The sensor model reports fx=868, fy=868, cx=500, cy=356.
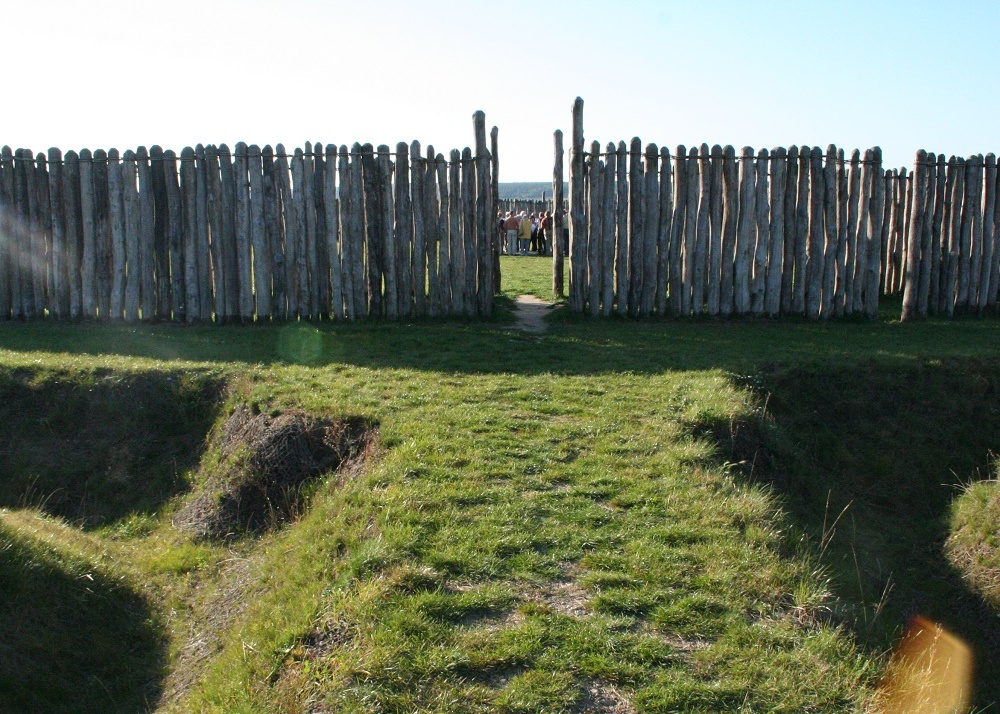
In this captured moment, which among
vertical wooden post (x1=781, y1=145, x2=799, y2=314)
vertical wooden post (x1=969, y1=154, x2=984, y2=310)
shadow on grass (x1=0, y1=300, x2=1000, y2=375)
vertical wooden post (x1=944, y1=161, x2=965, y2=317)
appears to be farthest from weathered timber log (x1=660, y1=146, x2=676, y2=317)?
vertical wooden post (x1=969, y1=154, x2=984, y2=310)

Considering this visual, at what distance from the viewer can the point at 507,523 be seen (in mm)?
5461

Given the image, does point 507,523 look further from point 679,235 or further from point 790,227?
point 790,227

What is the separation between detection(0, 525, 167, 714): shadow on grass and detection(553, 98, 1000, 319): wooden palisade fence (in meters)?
7.29

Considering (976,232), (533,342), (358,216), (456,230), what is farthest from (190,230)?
(976,232)

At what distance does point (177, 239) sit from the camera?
11250 millimetres

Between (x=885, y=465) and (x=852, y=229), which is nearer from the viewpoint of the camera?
(x=885, y=465)

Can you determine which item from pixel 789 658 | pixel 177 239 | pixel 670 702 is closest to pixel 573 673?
pixel 670 702

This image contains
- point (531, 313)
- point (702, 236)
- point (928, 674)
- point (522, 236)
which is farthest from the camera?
point (522, 236)

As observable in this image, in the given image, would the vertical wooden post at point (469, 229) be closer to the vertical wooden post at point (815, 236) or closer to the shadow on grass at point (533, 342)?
the shadow on grass at point (533, 342)

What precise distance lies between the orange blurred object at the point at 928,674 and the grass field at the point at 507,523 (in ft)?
0.37

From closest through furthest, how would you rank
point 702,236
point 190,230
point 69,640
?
point 69,640 < point 190,230 < point 702,236

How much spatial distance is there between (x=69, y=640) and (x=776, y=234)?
9.34 meters

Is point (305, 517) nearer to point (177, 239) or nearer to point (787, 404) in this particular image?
→ point (787, 404)

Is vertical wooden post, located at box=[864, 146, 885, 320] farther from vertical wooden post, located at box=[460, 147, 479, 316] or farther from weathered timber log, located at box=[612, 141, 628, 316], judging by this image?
vertical wooden post, located at box=[460, 147, 479, 316]
